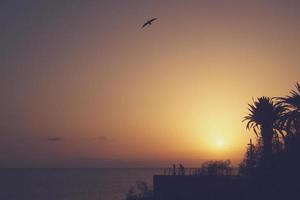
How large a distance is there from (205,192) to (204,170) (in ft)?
45.0

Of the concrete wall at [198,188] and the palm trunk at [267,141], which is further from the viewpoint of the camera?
the palm trunk at [267,141]

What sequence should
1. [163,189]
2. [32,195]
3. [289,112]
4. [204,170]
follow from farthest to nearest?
[32,195], [204,170], [163,189], [289,112]

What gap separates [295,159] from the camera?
4459 centimetres

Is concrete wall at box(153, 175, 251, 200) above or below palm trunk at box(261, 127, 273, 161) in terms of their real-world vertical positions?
below

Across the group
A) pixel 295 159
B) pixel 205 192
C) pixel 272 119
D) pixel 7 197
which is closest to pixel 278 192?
pixel 295 159

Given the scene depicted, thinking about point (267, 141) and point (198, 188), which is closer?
point (198, 188)

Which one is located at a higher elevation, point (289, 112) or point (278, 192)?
point (289, 112)

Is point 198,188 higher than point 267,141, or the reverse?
point 267,141

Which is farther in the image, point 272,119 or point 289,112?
point 272,119

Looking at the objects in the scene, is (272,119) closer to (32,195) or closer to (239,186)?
(239,186)

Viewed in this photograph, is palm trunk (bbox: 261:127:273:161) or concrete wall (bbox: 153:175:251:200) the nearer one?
concrete wall (bbox: 153:175:251:200)

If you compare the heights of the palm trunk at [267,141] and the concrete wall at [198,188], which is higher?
the palm trunk at [267,141]

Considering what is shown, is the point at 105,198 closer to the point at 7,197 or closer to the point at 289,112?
the point at 7,197

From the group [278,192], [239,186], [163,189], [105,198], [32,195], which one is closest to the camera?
[278,192]
